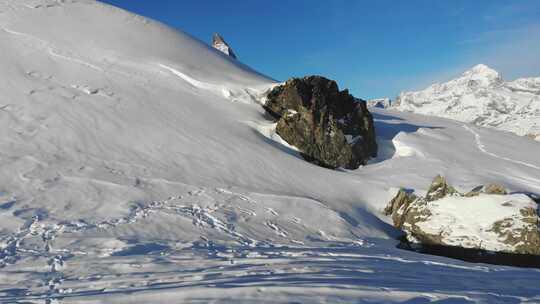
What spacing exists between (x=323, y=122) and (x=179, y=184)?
12.5m

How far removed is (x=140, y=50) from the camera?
29953mm

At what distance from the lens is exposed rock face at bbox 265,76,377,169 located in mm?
22922

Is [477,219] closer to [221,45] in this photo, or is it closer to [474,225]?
[474,225]

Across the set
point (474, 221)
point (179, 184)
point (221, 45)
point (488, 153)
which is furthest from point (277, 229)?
point (221, 45)

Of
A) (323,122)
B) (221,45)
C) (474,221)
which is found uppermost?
(221,45)

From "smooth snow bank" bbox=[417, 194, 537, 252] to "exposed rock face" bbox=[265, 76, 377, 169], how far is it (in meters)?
8.25

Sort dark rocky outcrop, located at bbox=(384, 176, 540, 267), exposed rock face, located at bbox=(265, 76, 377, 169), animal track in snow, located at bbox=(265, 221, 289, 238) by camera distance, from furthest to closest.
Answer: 1. exposed rock face, located at bbox=(265, 76, 377, 169)
2. dark rocky outcrop, located at bbox=(384, 176, 540, 267)
3. animal track in snow, located at bbox=(265, 221, 289, 238)

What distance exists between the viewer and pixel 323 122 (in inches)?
956

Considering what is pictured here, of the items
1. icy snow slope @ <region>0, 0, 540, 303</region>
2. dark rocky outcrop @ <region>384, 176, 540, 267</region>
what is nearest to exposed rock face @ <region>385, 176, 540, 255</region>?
dark rocky outcrop @ <region>384, 176, 540, 267</region>

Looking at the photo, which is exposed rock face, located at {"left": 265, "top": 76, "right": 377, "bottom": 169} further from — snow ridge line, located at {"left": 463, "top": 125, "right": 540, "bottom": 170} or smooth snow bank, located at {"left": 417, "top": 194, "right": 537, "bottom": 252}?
snow ridge line, located at {"left": 463, "top": 125, "right": 540, "bottom": 170}

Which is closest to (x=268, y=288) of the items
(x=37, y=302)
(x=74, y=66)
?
(x=37, y=302)

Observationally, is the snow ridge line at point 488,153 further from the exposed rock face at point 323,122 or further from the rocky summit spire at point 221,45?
the rocky summit spire at point 221,45

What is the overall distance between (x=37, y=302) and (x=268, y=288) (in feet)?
11.9

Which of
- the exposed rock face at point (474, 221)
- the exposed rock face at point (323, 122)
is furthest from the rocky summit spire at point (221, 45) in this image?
the exposed rock face at point (474, 221)
